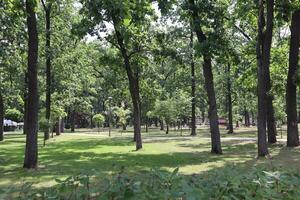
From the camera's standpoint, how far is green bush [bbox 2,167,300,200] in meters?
3.63

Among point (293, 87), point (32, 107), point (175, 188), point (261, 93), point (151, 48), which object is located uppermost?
point (151, 48)

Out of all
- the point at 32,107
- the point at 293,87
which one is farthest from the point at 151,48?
the point at 32,107

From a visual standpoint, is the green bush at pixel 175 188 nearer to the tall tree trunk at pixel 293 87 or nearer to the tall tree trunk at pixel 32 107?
the tall tree trunk at pixel 32 107

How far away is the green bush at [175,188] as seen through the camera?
3.63m

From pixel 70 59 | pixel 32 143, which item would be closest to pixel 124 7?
pixel 32 143

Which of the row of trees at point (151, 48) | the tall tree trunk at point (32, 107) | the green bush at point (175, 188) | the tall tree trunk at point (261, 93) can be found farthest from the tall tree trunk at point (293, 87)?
the green bush at point (175, 188)

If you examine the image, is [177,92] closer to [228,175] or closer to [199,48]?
[199,48]

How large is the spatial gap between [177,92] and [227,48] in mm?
35261

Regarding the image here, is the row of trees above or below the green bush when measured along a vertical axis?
above

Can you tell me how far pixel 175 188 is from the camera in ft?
12.0

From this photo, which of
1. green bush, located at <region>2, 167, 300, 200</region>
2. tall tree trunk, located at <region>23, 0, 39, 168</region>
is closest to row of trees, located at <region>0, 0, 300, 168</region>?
tall tree trunk, located at <region>23, 0, 39, 168</region>

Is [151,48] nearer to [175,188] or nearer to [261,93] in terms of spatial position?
[261,93]

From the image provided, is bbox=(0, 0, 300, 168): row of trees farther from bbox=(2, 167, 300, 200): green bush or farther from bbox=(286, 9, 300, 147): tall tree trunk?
bbox=(2, 167, 300, 200): green bush

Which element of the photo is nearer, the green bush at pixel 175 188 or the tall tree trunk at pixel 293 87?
the green bush at pixel 175 188
